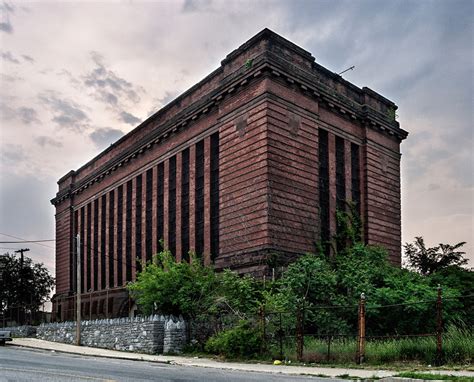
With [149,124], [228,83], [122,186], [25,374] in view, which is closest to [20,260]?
[122,186]

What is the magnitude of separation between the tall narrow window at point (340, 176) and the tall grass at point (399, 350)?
16315mm

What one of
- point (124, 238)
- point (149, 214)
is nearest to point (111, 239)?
point (124, 238)

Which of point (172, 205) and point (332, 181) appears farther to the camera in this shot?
point (172, 205)

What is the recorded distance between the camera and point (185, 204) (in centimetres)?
3812

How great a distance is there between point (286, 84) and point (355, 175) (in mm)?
9093

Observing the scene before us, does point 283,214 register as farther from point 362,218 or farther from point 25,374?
point 25,374

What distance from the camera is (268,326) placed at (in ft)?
72.5

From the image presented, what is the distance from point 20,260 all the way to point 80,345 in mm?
34121

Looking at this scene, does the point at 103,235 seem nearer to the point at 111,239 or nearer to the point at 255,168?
the point at 111,239

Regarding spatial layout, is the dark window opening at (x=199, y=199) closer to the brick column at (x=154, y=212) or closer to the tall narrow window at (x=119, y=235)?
the brick column at (x=154, y=212)

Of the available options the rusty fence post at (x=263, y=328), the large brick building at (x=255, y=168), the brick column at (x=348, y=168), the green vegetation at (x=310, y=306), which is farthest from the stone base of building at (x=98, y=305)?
the rusty fence post at (x=263, y=328)

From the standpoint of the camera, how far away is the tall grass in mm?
16422

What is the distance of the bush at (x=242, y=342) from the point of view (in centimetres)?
2159

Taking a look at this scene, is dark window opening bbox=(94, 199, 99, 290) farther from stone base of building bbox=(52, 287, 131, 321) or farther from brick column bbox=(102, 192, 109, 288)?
brick column bbox=(102, 192, 109, 288)
